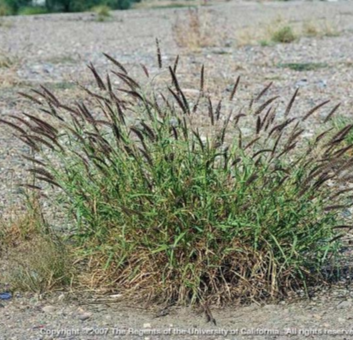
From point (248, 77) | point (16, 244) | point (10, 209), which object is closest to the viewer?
point (16, 244)

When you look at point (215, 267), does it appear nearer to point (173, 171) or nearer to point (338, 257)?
point (173, 171)

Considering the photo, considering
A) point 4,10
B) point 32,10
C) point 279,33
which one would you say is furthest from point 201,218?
point 32,10

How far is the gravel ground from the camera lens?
383cm

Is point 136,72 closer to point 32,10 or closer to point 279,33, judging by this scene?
point 279,33

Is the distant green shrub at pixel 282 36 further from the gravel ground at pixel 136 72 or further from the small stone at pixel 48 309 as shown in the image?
the small stone at pixel 48 309

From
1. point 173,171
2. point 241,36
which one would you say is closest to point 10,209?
point 173,171

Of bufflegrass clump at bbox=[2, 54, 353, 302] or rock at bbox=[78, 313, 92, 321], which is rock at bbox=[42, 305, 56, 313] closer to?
rock at bbox=[78, 313, 92, 321]

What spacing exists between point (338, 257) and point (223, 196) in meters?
0.84

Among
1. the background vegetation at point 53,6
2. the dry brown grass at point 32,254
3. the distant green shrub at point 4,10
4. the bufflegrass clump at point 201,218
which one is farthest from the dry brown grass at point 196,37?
the background vegetation at point 53,6

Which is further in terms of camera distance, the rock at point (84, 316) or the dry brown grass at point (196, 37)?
the dry brown grass at point (196, 37)

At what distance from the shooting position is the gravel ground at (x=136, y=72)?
3.83 m

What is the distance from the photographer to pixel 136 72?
12.0 metres

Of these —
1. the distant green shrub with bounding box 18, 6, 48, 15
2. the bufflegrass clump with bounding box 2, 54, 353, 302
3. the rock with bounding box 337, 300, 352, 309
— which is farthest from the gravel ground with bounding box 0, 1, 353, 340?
the distant green shrub with bounding box 18, 6, 48, 15

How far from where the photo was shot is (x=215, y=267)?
408cm
